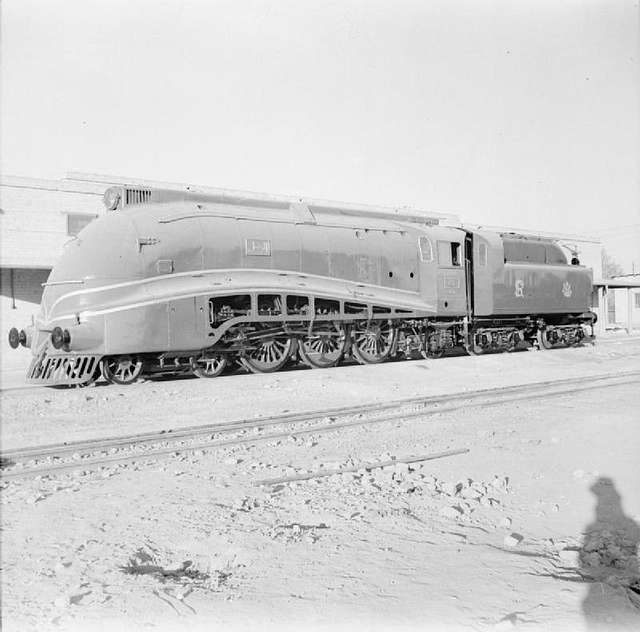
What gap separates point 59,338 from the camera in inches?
419

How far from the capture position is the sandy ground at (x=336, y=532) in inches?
148

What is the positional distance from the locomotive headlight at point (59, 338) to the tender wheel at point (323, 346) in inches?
194

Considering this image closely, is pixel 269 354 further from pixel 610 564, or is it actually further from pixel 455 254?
pixel 610 564

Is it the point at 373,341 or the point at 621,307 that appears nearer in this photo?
the point at 373,341

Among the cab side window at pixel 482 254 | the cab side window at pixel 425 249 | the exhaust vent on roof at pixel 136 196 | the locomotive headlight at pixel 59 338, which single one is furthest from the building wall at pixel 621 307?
the locomotive headlight at pixel 59 338

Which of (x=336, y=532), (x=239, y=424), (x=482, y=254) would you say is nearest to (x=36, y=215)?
(x=482, y=254)

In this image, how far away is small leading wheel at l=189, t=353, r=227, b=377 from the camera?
12.3 m

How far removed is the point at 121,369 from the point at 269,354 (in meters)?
3.19

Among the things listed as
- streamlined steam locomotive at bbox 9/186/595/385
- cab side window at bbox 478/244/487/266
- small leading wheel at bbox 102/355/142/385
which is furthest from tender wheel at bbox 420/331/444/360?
small leading wheel at bbox 102/355/142/385

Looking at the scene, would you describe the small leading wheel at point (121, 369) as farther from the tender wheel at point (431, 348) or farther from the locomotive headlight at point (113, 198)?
the tender wheel at point (431, 348)

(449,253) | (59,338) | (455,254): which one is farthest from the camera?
(455,254)

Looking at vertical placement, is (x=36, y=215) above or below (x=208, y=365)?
above

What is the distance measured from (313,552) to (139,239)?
815 cm

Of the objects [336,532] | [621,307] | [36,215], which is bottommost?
[336,532]
